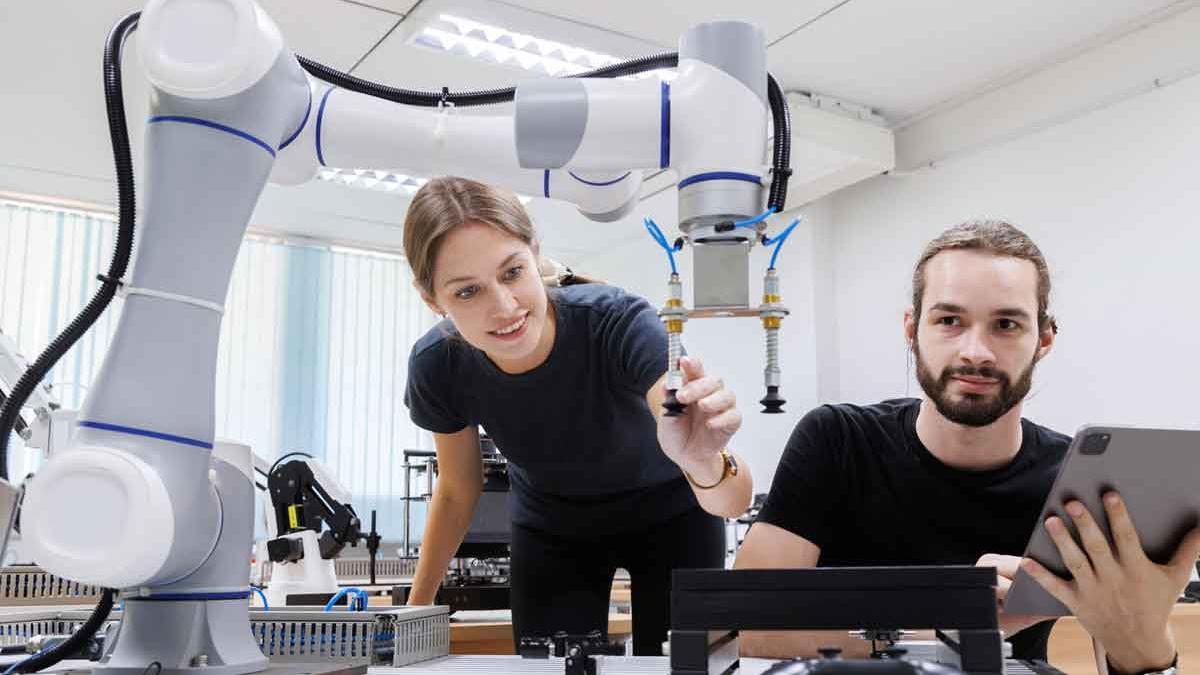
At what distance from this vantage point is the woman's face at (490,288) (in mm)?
1322

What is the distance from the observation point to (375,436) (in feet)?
17.7

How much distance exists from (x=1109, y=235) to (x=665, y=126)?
3.16 m

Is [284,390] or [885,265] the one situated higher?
[885,265]


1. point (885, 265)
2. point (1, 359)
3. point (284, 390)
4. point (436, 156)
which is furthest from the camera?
point (284, 390)

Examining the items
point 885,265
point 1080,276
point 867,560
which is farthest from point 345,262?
point 867,560

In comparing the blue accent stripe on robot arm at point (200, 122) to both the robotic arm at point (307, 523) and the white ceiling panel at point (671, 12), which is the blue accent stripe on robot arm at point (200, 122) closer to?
the robotic arm at point (307, 523)

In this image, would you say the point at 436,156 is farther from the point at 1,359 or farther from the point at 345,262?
the point at 345,262

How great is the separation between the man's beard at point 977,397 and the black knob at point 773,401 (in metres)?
0.69

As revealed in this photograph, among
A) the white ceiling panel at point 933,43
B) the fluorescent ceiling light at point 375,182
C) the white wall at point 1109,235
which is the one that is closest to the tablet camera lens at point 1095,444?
the white ceiling panel at point 933,43

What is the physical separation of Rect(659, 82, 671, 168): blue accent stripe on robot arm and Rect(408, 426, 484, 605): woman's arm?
936 millimetres

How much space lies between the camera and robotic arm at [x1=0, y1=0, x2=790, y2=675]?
26.5 inches

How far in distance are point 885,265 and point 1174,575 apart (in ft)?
11.3

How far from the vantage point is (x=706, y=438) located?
96cm

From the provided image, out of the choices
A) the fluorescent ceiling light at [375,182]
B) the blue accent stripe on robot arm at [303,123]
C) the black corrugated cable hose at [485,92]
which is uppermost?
the fluorescent ceiling light at [375,182]
